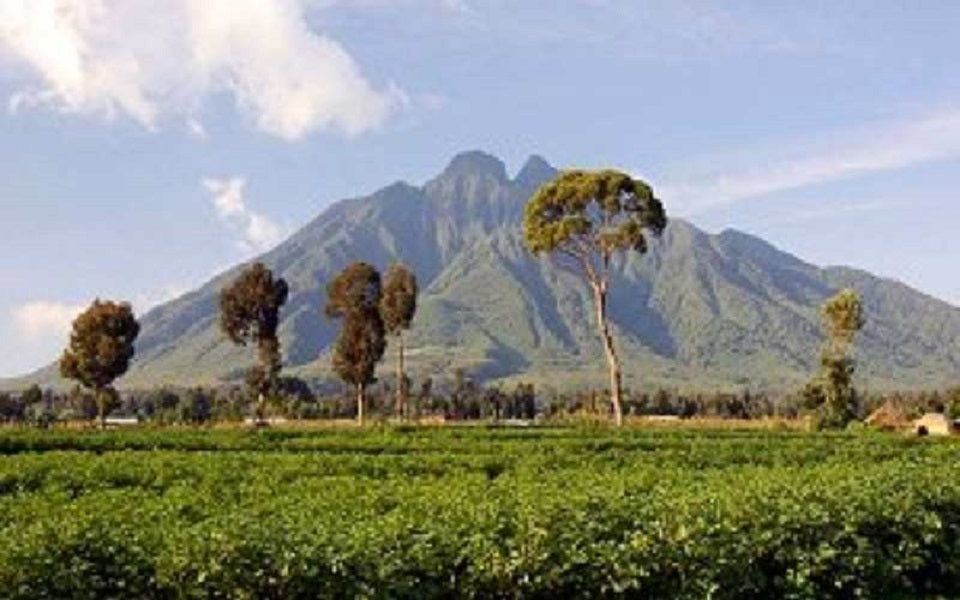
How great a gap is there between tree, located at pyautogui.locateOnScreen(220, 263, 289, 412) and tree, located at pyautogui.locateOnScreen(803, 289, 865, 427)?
146ft

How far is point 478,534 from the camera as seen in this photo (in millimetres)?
17047

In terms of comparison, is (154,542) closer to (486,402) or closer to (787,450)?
(787,450)

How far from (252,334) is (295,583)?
93.3 metres

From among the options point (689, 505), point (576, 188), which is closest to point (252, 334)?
point (576, 188)

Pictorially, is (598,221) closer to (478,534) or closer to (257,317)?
(257,317)

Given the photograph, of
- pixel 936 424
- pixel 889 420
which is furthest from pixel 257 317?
pixel 936 424

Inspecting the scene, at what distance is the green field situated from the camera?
1506cm

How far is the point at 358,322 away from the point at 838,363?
3913cm

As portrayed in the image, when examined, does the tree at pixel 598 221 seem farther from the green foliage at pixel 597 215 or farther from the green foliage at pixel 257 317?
the green foliage at pixel 257 317

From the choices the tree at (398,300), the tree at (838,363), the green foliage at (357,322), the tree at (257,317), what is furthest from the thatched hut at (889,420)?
the tree at (257,317)

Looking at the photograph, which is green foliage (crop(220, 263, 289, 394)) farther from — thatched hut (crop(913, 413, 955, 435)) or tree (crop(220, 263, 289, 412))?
thatched hut (crop(913, 413, 955, 435))

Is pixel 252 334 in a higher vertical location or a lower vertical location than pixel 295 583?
higher

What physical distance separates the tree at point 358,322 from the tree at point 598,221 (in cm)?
2522

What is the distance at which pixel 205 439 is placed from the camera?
170 feet
